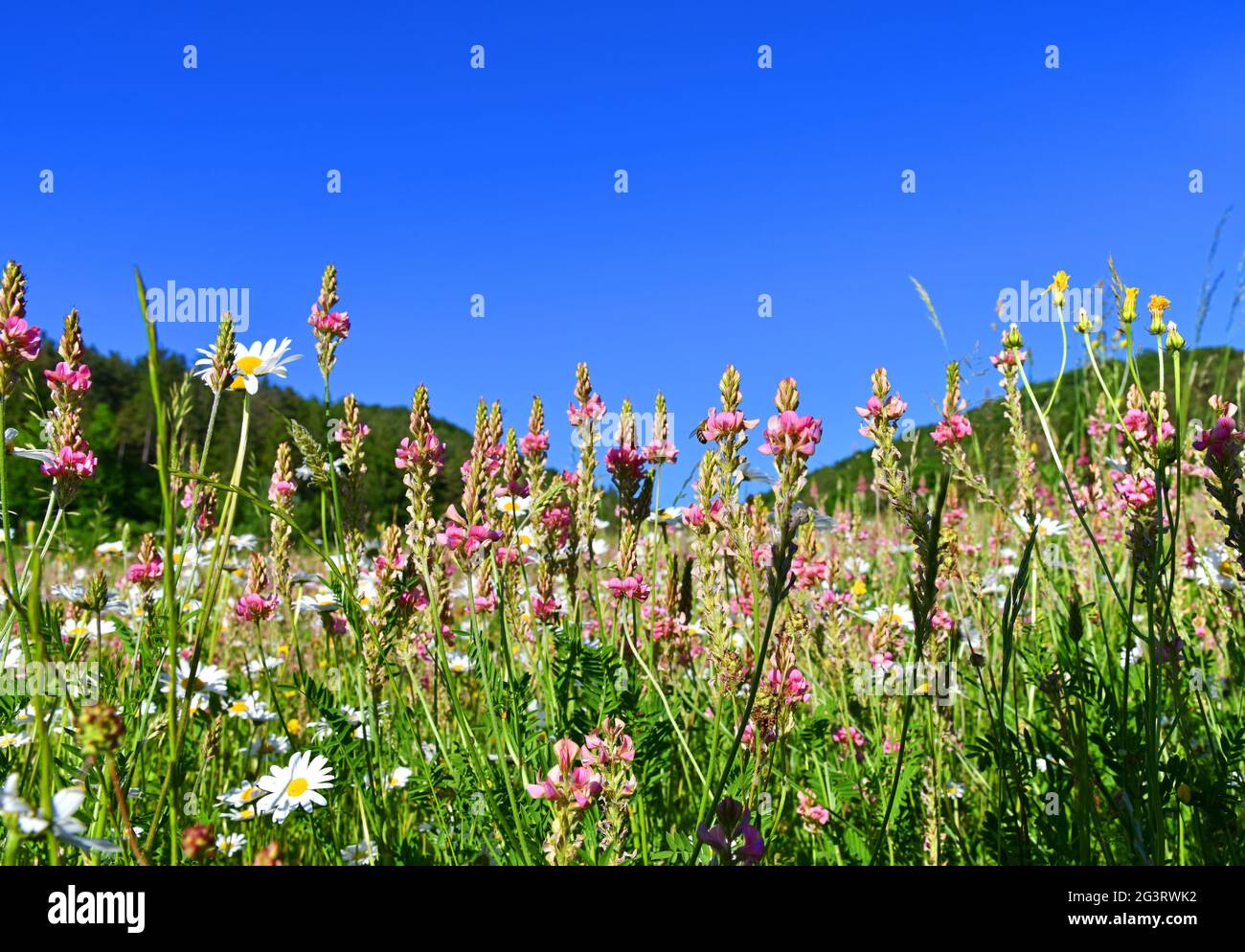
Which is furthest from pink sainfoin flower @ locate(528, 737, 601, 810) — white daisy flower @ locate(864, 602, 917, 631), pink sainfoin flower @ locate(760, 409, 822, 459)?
white daisy flower @ locate(864, 602, 917, 631)

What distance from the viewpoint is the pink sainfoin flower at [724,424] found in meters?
1.34

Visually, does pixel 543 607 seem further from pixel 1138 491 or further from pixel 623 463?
pixel 1138 491

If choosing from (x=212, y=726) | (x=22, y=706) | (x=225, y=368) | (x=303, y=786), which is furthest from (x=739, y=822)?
(x=22, y=706)

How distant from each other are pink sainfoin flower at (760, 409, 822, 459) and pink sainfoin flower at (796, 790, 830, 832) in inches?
49.5

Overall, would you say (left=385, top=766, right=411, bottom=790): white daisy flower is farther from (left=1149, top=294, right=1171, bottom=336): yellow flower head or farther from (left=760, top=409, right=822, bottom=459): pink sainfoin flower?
(left=1149, top=294, right=1171, bottom=336): yellow flower head

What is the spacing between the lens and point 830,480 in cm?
1261

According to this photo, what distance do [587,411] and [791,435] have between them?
114 centimetres

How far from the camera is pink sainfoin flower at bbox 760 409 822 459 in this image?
3.74ft

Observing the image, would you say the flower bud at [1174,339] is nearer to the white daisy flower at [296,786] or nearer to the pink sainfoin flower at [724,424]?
the pink sainfoin flower at [724,424]

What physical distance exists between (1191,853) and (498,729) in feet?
5.39

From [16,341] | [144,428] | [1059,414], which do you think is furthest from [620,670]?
[144,428]

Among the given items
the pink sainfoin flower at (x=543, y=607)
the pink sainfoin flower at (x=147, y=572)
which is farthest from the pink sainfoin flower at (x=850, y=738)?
the pink sainfoin flower at (x=147, y=572)

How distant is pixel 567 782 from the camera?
3.40ft
